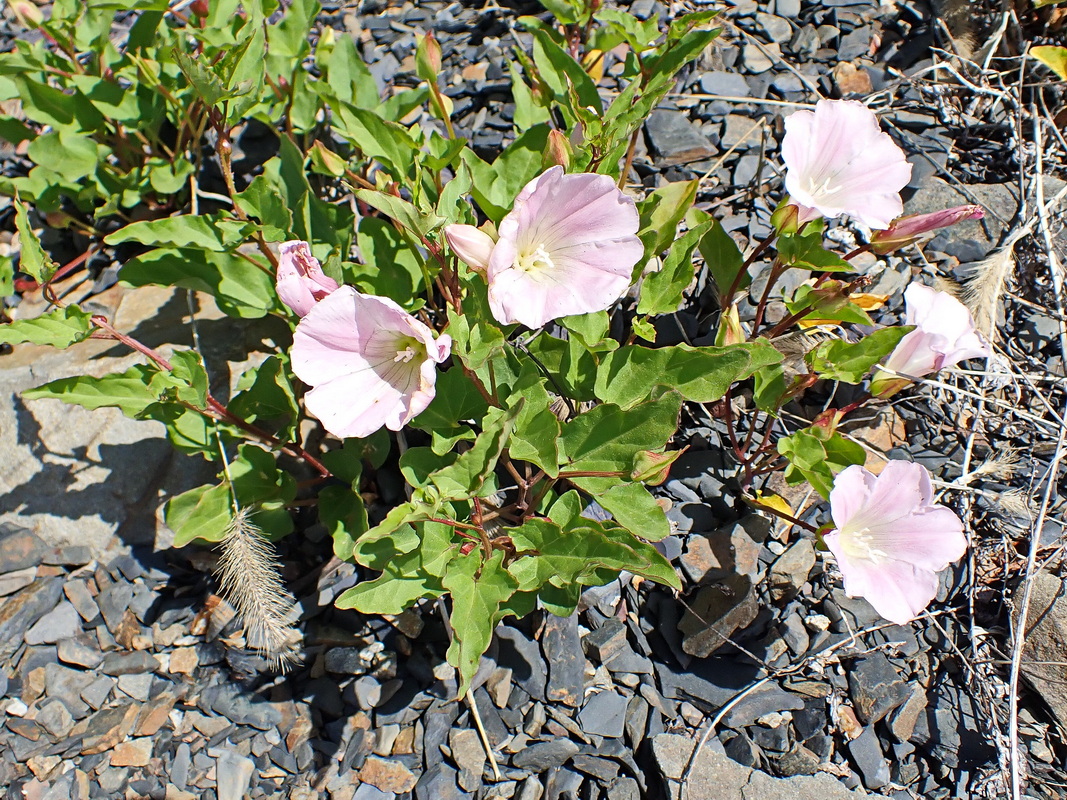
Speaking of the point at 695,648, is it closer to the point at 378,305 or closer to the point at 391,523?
the point at 391,523

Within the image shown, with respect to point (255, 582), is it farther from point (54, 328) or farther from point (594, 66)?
point (594, 66)

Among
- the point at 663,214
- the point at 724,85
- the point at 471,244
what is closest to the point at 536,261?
the point at 471,244

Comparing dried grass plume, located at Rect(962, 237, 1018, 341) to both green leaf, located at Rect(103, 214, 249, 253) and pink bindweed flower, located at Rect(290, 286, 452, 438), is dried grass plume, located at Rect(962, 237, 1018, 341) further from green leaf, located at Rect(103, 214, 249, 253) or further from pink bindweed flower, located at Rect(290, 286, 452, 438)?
green leaf, located at Rect(103, 214, 249, 253)

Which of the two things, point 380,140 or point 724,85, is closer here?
point 380,140

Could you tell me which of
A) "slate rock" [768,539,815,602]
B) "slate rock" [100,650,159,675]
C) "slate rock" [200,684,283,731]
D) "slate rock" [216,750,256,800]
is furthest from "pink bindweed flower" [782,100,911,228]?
"slate rock" [100,650,159,675]

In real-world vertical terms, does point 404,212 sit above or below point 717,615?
above

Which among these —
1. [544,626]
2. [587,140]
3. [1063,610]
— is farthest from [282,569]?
[1063,610]

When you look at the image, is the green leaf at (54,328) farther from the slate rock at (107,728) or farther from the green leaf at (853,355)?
the green leaf at (853,355)

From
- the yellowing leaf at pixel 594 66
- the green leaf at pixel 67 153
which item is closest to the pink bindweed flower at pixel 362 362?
the green leaf at pixel 67 153
